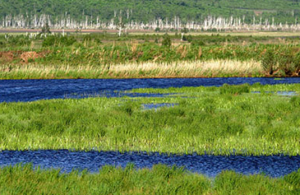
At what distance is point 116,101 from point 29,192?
19326 millimetres

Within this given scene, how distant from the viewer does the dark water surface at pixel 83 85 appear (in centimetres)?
3884

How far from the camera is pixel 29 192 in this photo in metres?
12.2

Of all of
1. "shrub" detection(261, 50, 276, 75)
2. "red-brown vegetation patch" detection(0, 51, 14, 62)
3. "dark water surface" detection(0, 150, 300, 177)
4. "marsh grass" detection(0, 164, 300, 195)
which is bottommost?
"red-brown vegetation patch" detection(0, 51, 14, 62)

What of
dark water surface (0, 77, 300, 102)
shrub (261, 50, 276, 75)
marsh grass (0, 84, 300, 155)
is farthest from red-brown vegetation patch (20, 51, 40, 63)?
marsh grass (0, 84, 300, 155)

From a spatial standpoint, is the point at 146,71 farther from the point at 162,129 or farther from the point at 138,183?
the point at 138,183

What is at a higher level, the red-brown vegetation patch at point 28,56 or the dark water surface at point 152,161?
the dark water surface at point 152,161

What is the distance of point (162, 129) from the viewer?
20.8m

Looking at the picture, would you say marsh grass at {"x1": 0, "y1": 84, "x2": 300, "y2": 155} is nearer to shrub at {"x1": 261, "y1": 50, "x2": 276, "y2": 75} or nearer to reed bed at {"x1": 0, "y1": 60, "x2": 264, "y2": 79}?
shrub at {"x1": 261, "y1": 50, "x2": 276, "y2": 75}

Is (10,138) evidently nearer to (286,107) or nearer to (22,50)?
(286,107)

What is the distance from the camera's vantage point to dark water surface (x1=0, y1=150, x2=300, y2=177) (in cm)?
1614

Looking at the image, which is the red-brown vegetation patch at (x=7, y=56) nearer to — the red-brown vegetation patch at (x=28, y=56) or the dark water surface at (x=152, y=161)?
the red-brown vegetation patch at (x=28, y=56)

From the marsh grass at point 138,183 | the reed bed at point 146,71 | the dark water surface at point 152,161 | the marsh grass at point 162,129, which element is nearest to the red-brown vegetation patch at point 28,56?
the reed bed at point 146,71

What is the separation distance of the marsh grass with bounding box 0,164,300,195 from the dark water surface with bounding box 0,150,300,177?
219 cm

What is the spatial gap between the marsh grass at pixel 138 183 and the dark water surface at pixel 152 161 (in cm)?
219
